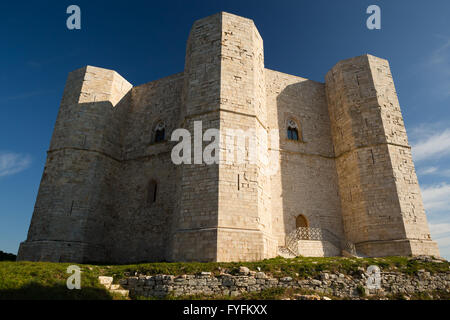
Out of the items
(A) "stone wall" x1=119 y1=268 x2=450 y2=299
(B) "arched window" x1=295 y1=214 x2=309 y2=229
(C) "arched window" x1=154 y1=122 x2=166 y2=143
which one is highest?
(C) "arched window" x1=154 y1=122 x2=166 y2=143

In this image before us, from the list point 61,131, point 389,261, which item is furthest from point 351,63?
point 61,131

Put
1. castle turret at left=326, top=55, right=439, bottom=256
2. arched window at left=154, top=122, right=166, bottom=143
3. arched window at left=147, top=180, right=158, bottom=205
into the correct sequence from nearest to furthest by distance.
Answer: castle turret at left=326, top=55, right=439, bottom=256, arched window at left=147, top=180, right=158, bottom=205, arched window at left=154, top=122, right=166, bottom=143

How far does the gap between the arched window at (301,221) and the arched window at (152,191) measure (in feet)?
22.6

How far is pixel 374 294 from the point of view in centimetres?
838

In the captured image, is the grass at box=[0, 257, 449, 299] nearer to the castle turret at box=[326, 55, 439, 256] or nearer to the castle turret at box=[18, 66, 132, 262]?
the castle turret at box=[326, 55, 439, 256]

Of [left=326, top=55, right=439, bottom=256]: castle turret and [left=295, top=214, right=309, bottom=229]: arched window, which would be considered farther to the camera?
[left=295, top=214, right=309, bottom=229]: arched window

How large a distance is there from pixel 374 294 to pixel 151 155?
1121 cm

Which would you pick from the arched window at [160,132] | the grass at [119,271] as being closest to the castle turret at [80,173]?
the arched window at [160,132]

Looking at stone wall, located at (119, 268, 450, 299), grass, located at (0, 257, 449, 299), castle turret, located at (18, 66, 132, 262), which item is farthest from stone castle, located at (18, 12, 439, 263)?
stone wall, located at (119, 268, 450, 299)

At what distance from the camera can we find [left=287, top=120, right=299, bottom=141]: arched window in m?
15.6

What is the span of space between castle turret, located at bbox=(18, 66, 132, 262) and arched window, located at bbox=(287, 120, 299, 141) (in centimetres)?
918

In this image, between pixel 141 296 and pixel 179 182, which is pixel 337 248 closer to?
pixel 179 182

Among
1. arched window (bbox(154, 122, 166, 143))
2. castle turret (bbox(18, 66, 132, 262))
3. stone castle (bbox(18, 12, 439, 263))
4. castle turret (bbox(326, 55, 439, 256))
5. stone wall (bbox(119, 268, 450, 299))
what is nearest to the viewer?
stone wall (bbox(119, 268, 450, 299))

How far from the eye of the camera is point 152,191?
48.2 ft
